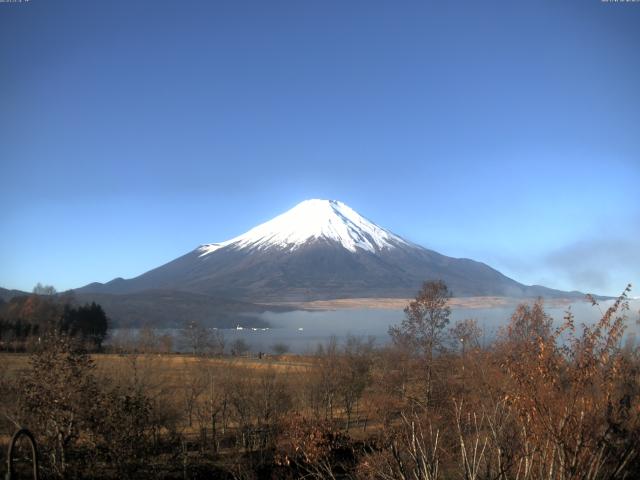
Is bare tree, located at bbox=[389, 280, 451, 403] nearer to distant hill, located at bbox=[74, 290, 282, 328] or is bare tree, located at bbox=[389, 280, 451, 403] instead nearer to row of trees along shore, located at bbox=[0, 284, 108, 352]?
row of trees along shore, located at bbox=[0, 284, 108, 352]

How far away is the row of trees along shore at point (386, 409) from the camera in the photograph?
286 inches

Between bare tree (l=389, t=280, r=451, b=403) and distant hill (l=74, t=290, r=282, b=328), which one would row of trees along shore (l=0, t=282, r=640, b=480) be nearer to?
bare tree (l=389, t=280, r=451, b=403)

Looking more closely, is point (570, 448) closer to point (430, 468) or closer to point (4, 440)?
point (430, 468)

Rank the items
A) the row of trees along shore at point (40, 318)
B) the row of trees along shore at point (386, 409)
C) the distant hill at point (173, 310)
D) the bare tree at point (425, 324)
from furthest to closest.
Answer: the distant hill at point (173, 310) < the row of trees along shore at point (40, 318) < the bare tree at point (425, 324) < the row of trees along shore at point (386, 409)

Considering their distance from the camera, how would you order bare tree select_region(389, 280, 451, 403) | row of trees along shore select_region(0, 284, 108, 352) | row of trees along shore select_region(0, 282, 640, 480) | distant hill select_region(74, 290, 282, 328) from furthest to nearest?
1. distant hill select_region(74, 290, 282, 328)
2. row of trees along shore select_region(0, 284, 108, 352)
3. bare tree select_region(389, 280, 451, 403)
4. row of trees along shore select_region(0, 282, 640, 480)

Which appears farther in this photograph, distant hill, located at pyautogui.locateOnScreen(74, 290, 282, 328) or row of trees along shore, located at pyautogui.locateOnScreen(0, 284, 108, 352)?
distant hill, located at pyautogui.locateOnScreen(74, 290, 282, 328)

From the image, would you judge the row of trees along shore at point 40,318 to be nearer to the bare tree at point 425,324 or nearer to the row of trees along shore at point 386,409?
the row of trees along shore at point 386,409

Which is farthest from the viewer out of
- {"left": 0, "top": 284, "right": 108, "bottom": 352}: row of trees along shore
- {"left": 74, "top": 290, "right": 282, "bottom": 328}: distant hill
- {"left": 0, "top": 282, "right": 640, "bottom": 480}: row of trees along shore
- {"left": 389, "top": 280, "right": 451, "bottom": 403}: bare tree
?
{"left": 74, "top": 290, "right": 282, "bottom": 328}: distant hill

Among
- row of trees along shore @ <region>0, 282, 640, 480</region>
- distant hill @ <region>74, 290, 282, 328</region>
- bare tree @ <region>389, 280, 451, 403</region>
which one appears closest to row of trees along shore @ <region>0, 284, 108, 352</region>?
row of trees along shore @ <region>0, 282, 640, 480</region>

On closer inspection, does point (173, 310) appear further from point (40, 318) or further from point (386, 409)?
point (386, 409)

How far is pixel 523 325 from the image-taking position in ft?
91.1

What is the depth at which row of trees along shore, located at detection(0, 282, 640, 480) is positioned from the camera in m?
7.26

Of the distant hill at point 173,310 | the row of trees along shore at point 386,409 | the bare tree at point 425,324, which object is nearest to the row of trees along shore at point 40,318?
the row of trees along shore at point 386,409

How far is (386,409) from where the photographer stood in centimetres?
2747
